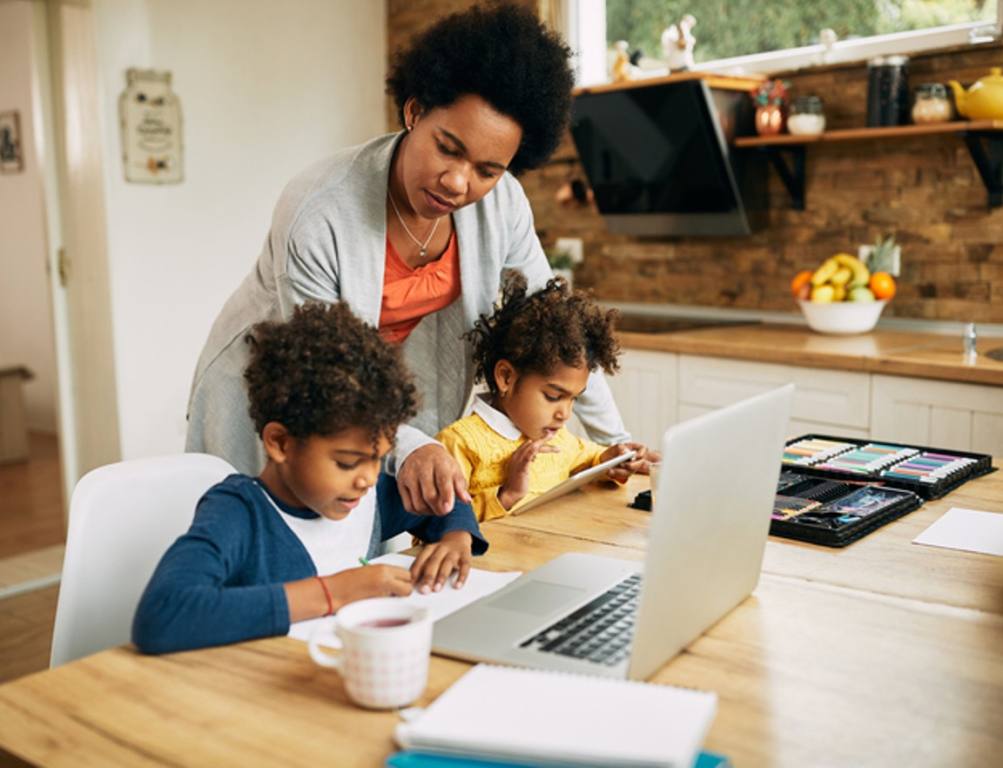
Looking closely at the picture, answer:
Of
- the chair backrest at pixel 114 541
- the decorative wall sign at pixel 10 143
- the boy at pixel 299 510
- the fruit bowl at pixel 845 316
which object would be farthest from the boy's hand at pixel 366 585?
the decorative wall sign at pixel 10 143

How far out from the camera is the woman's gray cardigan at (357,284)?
68.8 inches

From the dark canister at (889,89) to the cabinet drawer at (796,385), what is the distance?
0.86 m

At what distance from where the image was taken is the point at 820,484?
174 centimetres

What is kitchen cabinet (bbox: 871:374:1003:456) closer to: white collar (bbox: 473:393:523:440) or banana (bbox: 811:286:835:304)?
banana (bbox: 811:286:835:304)

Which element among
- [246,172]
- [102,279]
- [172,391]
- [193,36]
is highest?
[193,36]

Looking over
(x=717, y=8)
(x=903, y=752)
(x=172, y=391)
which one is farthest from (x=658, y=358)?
(x=903, y=752)

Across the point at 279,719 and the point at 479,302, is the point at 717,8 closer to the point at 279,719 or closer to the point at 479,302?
the point at 479,302

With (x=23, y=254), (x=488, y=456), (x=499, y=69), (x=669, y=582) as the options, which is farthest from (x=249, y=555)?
(x=23, y=254)

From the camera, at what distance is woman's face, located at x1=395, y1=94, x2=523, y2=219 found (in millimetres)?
1646

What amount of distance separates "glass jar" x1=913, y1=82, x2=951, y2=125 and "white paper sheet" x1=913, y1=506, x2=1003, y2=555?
6.10ft

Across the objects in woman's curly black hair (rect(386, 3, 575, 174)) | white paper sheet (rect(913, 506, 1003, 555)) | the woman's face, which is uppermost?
woman's curly black hair (rect(386, 3, 575, 174))

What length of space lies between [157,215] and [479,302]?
2560 mm

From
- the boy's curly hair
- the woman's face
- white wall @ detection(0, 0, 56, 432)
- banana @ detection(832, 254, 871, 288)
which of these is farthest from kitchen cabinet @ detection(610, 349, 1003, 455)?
white wall @ detection(0, 0, 56, 432)

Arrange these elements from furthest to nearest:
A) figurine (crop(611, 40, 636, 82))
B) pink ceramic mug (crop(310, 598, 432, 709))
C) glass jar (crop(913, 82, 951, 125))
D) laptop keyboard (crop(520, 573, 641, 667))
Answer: figurine (crop(611, 40, 636, 82)), glass jar (crop(913, 82, 951, 125)), laptop keyboard (crop(520, 573, 641, 667)), pink ceramic mug (crop(310, 598, 432, 709))
